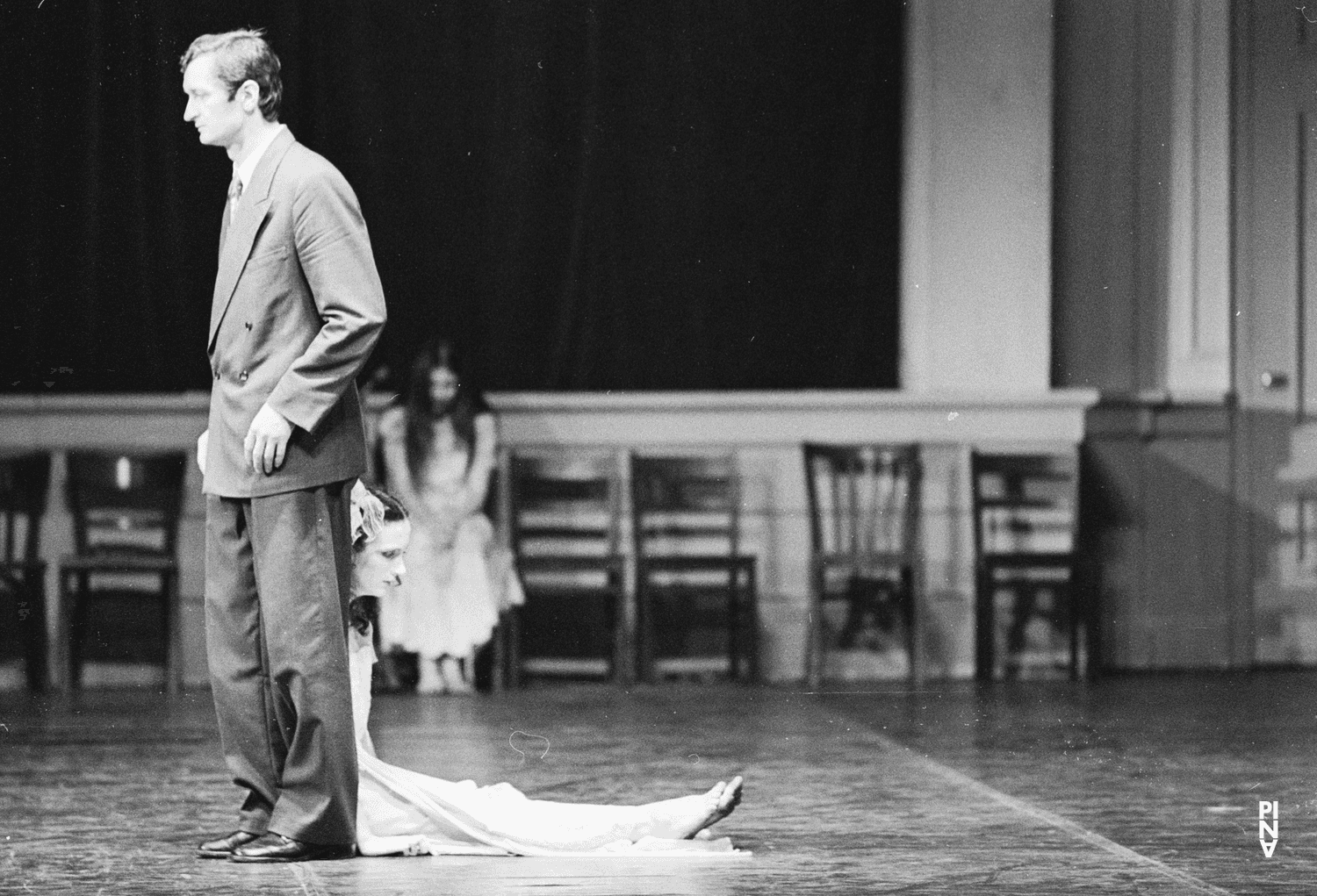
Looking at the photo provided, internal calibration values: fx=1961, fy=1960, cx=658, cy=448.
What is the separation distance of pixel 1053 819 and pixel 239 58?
196cm

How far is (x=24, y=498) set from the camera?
6816mm

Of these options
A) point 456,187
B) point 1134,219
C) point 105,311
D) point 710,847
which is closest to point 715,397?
point 456,187

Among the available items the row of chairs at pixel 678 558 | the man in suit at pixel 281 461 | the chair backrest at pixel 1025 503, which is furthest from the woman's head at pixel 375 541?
the chair backrest at pixel 1025 503

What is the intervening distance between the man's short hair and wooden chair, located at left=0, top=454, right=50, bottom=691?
3842mm

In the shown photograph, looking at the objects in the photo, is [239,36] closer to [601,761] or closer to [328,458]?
[328,458]

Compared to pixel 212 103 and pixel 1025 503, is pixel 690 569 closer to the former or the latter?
pixel 1025 503

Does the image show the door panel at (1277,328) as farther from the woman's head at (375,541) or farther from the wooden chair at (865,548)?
the woman's head at (375,541)

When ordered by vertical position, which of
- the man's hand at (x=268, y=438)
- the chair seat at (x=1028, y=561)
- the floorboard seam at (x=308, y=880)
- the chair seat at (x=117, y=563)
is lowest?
Answer: the floorboard seam at (x=308, y=880)

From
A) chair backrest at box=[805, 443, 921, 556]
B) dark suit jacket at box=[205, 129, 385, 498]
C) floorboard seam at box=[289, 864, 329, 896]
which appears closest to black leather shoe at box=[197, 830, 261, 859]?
floorboard seam at box=[289, 864, 329, 896]

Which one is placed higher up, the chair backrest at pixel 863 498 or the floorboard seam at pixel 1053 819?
the chair backrest at pixel 863 498

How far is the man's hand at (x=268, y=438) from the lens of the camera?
2916 millimetres

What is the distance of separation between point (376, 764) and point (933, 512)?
4210 mm

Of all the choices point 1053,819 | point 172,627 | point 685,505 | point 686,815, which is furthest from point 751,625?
point 686,815

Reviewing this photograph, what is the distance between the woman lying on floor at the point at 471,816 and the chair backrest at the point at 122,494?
3.59 m
